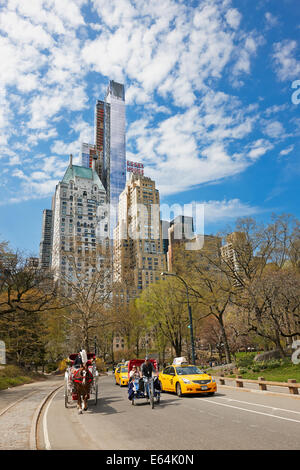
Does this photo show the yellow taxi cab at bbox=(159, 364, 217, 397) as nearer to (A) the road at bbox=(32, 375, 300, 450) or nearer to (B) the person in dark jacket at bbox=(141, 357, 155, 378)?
(A) the road at bbox=(32, 375, 300, 450)

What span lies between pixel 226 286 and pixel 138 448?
2828 centimetres

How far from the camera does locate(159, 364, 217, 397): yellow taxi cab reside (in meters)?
14.8

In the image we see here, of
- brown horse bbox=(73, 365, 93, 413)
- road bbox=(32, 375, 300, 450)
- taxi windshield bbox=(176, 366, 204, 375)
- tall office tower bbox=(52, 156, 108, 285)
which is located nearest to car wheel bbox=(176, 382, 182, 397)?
taxi windshield bbox=(176, 366, 204, 375)

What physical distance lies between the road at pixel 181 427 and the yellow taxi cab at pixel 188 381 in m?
2.19

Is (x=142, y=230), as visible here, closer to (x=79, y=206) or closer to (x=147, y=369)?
(x=79, y=206)

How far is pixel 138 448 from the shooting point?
Answer: 6492mm

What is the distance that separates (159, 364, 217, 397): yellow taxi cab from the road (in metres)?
2.19

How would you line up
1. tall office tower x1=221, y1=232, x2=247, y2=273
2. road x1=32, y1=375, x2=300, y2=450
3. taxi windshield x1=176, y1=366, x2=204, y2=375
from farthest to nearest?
tall office tower x1=221, y1=232, x2=247, y2=273, taxi windshield x1=176, y1=366, x2=204, y2=375, road x1=32, y1=375, x2=300, y2=450

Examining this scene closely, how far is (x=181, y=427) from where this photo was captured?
8328 mm

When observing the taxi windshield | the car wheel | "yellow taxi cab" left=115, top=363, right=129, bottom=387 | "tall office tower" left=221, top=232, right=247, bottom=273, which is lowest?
"yellow taxi cab" left=115, top=363, right=129, bottom=387

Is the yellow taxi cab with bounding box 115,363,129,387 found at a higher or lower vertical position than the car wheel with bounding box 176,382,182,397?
lower

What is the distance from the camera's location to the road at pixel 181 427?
6613mm

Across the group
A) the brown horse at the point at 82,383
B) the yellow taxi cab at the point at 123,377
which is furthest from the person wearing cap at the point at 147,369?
the yellow taxi cab at the point at 123,377

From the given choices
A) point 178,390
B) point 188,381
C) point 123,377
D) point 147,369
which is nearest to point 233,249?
point 123,377
